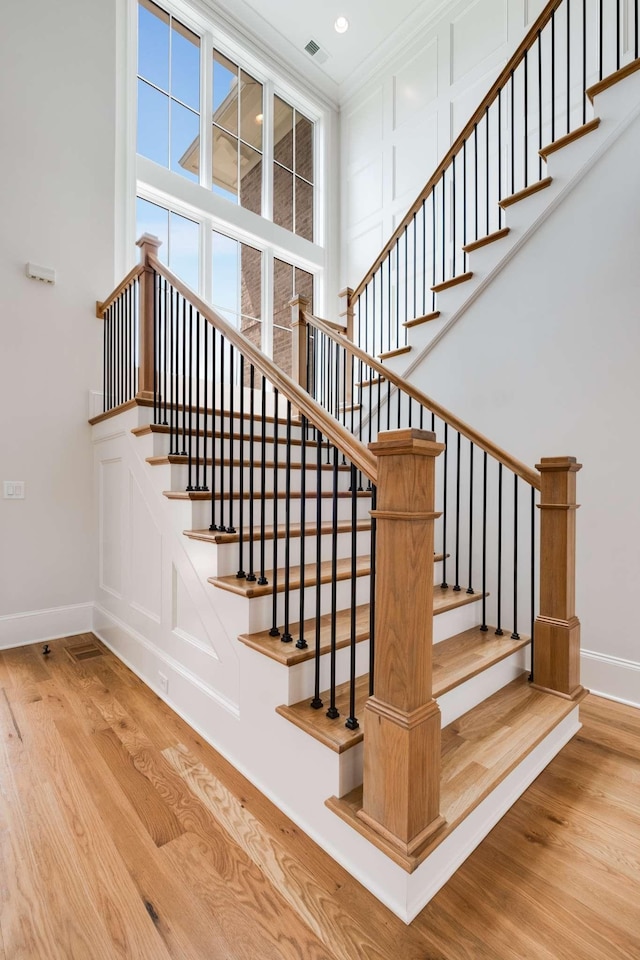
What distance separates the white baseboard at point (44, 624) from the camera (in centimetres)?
282

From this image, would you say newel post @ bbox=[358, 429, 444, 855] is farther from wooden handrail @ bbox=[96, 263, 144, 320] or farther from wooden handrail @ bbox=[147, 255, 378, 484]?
wooden handrail @ bbox=[96, 263, 144, 320]

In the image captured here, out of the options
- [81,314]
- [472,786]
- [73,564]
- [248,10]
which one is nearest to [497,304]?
[472,786]

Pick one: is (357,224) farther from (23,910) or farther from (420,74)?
(23,910)

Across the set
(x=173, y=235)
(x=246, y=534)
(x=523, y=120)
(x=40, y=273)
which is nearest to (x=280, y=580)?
(x=246, y=534)

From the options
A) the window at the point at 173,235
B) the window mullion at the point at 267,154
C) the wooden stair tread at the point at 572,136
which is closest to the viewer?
the wooden stair tread at the point at 572,136

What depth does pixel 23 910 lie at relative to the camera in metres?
1.12

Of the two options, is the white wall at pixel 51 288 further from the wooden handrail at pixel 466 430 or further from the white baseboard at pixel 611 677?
the white baseboard at pixel 611 677

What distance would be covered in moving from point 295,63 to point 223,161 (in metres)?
1.47

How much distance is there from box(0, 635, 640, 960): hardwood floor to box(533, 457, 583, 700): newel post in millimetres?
272

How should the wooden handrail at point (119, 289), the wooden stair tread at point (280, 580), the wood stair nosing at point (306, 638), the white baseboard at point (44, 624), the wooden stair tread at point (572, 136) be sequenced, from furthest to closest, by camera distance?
the white baseboard at point (44, 624), the wooden handrail at point (119, 289), the wooden stair tread at point (572, 136), the wooden stair tread at point (280, 580), the wood stair nosing at point (306, 638)

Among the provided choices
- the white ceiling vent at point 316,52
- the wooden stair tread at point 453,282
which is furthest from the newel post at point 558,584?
the white ceiling vent at point 316,52

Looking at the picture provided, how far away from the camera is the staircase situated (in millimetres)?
1160

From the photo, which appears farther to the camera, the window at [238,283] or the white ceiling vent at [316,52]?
the white ceiling vent at [316,52]

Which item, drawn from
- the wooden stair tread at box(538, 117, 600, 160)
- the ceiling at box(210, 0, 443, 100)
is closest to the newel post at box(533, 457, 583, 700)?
the wooden stair tread at box(538, 117, 600, 160)
